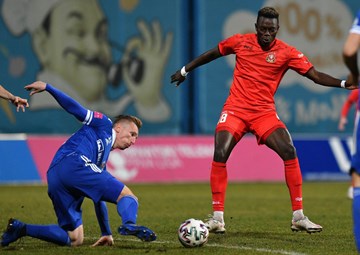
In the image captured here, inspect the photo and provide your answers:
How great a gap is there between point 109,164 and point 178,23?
513cm

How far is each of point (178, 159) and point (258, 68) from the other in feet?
32.3

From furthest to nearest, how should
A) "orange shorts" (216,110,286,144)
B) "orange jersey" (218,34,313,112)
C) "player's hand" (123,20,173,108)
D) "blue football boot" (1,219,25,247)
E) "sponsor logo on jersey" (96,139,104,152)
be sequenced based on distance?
"player's hand" (123,20,173,108), "orange jersey" (218,34,313,112), "orange shorts" (216,110,286,144), "sponsor logo on jersey" (96,139,104,152), "blue football boot" (1,219,25,247)

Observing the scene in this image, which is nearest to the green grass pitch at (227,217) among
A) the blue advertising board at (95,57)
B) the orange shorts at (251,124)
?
the orange shorts at (251,124)

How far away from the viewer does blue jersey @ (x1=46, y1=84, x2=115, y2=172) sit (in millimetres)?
8438

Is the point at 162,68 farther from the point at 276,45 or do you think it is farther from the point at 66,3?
the point at 276,45

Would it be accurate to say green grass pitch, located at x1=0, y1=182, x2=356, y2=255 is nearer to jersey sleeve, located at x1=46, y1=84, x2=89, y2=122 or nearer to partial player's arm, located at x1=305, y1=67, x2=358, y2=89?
jersey sleeve, located at x1=46, y1=84, x2=89, y2=122

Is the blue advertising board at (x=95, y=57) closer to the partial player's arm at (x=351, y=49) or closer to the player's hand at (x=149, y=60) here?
the player's hand at (x=149, y=60)

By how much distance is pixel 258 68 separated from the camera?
10.4 metres

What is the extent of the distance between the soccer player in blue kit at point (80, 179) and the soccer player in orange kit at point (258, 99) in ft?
5.72

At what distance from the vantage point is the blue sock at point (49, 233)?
8375mm

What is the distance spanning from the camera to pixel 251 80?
1044 cm

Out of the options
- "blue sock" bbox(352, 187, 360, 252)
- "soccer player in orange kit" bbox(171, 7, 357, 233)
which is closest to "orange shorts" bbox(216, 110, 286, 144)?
"soccer player in orange kit" bbox(171, 7, 357, 233)

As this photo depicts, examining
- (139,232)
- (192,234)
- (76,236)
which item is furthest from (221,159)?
(139,232)

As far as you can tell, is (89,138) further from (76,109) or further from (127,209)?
(127,209)
